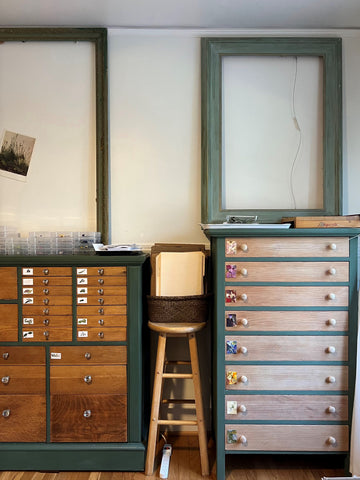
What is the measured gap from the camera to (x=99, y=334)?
237 cm

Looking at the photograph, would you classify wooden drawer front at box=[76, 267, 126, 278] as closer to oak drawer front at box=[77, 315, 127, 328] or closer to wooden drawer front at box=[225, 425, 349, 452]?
oak drawer front at box=[77, 315, 127, 328]

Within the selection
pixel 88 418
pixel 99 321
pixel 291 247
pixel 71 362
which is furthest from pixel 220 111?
pixel 88 418

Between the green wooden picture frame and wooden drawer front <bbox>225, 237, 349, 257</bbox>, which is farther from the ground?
the green wooden picture frame

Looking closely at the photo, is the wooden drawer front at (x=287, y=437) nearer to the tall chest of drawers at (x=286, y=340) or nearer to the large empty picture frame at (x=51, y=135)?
the tall chest of drawers at (x=286, y=340)

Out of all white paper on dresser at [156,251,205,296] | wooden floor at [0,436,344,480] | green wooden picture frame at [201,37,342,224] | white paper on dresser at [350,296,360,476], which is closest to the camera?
white paper on dresser at [350,296,360,476]

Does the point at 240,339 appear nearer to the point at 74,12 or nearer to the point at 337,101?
the point at 337,101

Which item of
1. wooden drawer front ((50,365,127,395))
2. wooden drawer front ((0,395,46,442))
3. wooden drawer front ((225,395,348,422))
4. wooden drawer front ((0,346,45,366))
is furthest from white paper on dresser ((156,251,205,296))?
wooden drawer front ((0,395,46,442))

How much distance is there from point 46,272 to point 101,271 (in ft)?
0.97

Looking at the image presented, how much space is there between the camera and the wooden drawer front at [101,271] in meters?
2.37

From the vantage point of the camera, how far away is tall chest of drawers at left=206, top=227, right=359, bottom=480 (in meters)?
2.27

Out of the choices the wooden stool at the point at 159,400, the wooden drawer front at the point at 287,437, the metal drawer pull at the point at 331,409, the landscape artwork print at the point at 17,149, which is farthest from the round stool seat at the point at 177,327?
the landscape artwork print at the point at 17,149

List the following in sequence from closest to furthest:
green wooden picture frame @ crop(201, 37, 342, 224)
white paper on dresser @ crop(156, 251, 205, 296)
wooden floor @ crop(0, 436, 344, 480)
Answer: wooden floor @ crop(0, 436, 344, 480) < white paper on dresser @ crop(156, 251, 205, 296) < green wooden picture frame @ crop(201, 37, 342, 224)

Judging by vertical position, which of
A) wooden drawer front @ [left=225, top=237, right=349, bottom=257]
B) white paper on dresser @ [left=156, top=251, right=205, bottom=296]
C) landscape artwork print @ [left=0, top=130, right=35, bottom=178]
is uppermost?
landscape artwork print @ [left=0, top=130, right=35, bottom=178]

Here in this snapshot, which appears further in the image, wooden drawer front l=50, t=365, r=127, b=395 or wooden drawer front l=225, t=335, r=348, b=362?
wooden drawer front l=50, t=365, r=127, b=395
